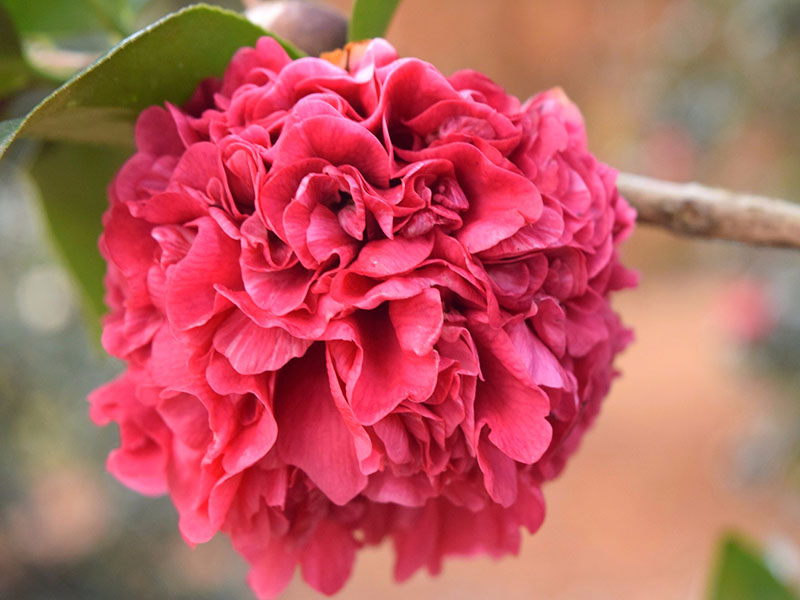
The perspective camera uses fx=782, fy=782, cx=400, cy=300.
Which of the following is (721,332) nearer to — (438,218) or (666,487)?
(666,487)

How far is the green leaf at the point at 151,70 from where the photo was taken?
406mm

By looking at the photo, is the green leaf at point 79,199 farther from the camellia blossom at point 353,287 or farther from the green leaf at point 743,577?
the green leaf at point 743,577

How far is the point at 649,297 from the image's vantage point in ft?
18.4

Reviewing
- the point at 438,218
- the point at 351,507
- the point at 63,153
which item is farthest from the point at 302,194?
the point at 63,153

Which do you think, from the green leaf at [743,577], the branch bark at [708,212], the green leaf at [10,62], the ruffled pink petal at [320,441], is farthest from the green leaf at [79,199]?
the green leaf at [743,577]

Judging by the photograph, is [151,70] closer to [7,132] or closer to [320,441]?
[7,132]

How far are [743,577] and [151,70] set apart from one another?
694mm

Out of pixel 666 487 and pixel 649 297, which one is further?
pixel 649 297

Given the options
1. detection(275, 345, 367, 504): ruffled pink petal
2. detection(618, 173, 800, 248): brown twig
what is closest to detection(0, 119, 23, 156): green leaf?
detection(275, 345, 367, 504): ruffled pink petal

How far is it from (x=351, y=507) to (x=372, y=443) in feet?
0.26

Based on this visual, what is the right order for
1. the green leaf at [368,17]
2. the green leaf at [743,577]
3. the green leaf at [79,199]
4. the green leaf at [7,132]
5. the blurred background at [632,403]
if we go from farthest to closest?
the blurred background at [632,403]
the green leaf at [743,577]
the green leaf at [79,199]
the green leaf at [368,17]
the green leaf at [7,132]

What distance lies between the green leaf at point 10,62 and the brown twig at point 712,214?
1.45 ft

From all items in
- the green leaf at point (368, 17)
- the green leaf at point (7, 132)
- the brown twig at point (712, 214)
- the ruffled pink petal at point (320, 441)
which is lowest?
the ruffled pink petal at point (320, 441)

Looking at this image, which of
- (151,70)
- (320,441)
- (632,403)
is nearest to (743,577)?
(320,441)
